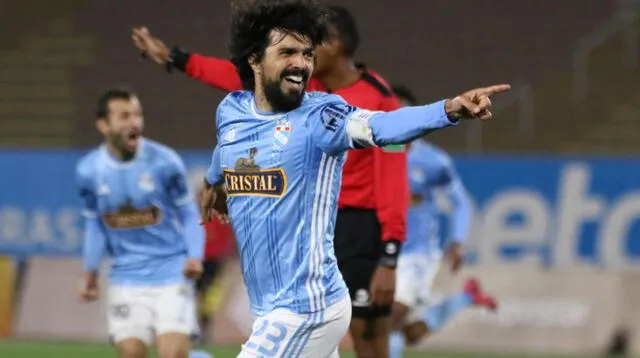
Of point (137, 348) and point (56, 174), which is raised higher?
point (56, 174)

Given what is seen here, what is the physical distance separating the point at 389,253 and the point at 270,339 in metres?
2.37

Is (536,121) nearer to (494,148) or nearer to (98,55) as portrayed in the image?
(494,148)

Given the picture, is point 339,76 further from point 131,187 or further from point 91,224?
point 91,224

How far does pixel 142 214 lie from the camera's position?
9.08 metres

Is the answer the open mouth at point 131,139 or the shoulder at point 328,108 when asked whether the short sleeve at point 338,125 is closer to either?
the shoulder at point 328,108

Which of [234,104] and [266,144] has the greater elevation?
[234,104]

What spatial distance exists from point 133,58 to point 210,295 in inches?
287

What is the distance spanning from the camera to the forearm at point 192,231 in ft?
28.9

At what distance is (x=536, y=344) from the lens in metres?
14.7

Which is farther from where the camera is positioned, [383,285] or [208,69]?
[383,285]

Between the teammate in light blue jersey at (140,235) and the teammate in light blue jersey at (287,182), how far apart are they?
10.6ft

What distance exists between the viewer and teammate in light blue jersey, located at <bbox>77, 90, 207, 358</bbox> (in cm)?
895

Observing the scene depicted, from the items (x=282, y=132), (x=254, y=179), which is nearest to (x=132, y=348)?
(x=254, y=179)

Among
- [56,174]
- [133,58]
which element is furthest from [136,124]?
[133,58]
